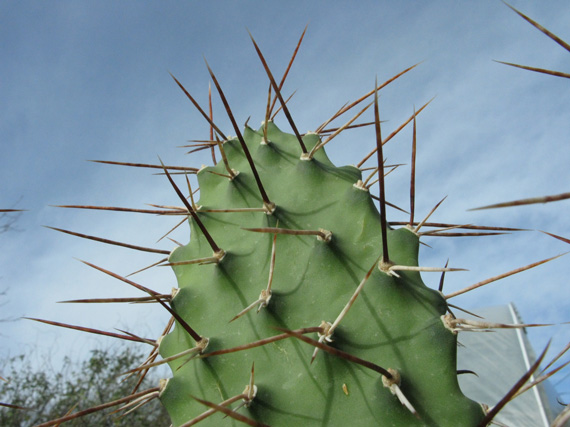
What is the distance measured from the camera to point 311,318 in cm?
88

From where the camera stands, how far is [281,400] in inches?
32.8

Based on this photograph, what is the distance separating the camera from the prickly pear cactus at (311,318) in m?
0.78

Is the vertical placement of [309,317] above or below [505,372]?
above

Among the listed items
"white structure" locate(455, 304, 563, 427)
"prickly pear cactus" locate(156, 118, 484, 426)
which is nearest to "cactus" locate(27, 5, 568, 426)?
"prickly pear cactus" locate(156, 118, 484, 426)

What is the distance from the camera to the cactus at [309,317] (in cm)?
77

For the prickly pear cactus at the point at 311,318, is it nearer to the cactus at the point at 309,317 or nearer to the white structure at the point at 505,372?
the cactus at the point at 309,317

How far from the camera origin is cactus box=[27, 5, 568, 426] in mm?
773

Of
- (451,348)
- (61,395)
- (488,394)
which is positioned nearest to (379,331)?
(451,348)

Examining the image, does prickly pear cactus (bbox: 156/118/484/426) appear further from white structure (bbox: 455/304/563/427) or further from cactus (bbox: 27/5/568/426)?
white structure (bbox: 455/304/563/427)

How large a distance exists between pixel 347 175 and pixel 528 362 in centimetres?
→ 617

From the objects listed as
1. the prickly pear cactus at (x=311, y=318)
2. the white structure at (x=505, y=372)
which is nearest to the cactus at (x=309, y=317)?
the prickly pear cactus at (x=311, y=318)

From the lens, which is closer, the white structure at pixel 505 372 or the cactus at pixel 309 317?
the cactus at pixel 309 317

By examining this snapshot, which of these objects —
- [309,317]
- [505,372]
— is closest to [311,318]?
[309,317]

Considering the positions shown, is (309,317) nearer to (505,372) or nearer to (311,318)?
(311,318)
